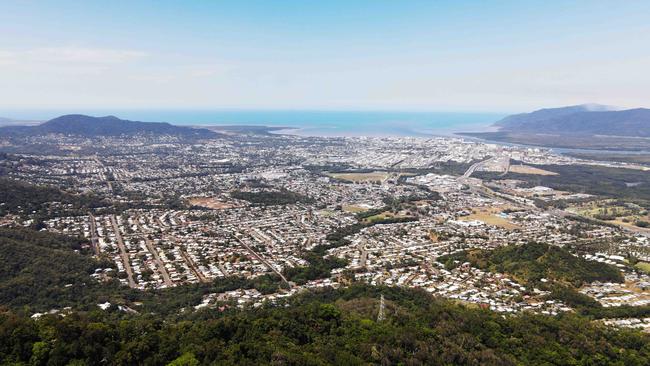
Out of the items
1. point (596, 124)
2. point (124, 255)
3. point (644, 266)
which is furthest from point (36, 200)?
point (596, 124)

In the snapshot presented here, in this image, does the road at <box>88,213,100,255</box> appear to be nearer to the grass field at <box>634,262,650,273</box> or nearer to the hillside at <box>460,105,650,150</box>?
the grass field at <box>634,262,650,273</box>

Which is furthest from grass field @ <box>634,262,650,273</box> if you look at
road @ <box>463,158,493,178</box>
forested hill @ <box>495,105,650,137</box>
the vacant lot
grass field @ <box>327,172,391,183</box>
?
forested hill @ <box>495,105,650,137</box>

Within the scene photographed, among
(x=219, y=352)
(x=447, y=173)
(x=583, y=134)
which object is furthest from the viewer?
(x=583, y=134)

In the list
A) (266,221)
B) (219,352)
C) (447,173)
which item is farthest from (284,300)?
(447,173)

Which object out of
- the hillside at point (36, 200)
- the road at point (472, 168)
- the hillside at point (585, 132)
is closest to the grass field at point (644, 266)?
the road at point (472, 168)

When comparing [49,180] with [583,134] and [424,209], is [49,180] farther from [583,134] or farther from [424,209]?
[583,134]

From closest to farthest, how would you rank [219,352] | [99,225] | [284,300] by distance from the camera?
[219,352] < [284,300] < [99,225]

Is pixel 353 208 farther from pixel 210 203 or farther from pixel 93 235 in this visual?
pixel 93 235
